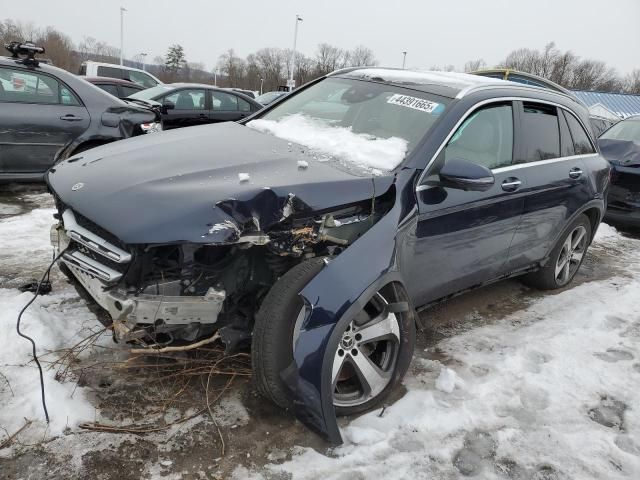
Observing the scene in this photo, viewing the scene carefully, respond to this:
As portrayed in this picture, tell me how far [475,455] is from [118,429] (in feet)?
5.53

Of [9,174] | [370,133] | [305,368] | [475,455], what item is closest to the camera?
[305,368]

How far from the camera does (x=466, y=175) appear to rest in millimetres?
2730

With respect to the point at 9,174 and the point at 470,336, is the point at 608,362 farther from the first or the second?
the point at 9,174

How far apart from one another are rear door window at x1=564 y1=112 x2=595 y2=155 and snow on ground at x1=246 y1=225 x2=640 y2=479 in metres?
1.48

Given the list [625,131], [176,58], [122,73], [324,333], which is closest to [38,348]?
[324,333]

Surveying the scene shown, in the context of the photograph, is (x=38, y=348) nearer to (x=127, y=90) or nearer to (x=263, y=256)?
(x=263, y=256)

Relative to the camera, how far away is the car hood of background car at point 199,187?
7.13 feet

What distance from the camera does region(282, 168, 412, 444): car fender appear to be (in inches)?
86.4

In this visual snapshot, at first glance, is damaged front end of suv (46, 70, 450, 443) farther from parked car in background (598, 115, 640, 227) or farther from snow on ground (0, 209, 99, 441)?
parked car in background (598, 115, 640, 227)

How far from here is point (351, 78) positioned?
3.83 metres

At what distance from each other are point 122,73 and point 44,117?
472 inches

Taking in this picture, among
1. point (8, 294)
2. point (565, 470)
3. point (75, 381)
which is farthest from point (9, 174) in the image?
point (565, 470)

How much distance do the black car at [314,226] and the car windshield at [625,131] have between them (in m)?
4.88

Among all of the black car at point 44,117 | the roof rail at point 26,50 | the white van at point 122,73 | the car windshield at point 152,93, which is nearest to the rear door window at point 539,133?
the black car at point 44,117
